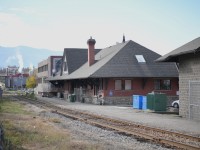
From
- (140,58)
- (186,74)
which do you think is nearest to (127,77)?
(140,58)

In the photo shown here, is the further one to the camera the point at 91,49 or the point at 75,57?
the point at 75,57

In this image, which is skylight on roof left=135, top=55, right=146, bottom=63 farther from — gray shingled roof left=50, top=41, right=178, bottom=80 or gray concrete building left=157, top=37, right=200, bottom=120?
gray concrete building left=157, top=37, right=200, bottom=120

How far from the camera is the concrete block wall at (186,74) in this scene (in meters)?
21.1

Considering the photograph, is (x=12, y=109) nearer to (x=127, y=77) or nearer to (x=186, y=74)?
(x=127, y=77)

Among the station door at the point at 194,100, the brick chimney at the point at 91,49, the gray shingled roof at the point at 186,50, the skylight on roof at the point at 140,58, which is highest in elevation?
the brick chimney at the point at 91,49

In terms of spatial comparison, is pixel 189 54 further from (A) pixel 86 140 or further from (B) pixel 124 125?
(A) pixel 86 140

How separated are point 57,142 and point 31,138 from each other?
1.24m

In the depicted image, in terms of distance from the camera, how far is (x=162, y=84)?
41062mm

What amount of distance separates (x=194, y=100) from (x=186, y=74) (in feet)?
5.98

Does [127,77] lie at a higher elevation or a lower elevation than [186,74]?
higher

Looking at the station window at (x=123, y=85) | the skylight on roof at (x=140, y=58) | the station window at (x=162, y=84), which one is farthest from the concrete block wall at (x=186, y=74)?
the skylight on roof at (x=140, y=58)

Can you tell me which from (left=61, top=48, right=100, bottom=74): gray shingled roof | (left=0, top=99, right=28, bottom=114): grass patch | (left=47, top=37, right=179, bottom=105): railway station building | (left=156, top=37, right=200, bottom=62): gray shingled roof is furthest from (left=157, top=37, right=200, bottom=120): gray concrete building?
(left=61, top=48, right=100, bottom=74): gray shingled roof

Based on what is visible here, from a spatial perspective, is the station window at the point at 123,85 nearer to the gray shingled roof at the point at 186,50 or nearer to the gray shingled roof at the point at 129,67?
the gray shingled roof at the point at 129,67

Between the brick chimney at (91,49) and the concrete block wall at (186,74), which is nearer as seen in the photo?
the concrete block wall at (186,74)
